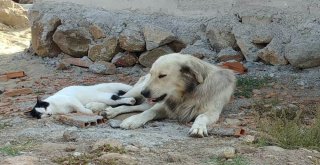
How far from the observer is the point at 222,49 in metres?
7.54

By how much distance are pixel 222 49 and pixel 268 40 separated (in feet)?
2.11

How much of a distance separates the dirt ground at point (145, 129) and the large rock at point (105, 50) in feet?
0.89

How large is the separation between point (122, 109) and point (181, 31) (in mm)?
2033

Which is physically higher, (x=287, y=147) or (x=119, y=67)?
(x=287, y=147)

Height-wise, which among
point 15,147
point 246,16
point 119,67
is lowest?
point 119,67

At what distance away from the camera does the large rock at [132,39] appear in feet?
25.9

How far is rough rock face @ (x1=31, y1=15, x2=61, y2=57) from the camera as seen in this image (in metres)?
8.62

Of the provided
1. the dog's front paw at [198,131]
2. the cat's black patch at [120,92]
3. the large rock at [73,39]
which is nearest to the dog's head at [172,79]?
the dog's front paw at [198,131]

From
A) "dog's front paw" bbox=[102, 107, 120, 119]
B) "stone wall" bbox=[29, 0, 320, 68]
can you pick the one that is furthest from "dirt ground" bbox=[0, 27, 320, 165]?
"dog's front paw" bbox=[102, 107, 120, 119]

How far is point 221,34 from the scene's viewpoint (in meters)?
7.48

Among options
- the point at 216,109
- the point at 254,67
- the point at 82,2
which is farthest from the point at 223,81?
the point at 82,2

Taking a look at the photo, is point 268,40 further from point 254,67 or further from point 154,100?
point 154,100

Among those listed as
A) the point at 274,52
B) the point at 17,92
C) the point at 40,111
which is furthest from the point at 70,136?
the point at 274,52

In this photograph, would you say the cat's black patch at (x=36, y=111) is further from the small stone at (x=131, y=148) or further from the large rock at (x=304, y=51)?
the large rock at (x=304, y=51)
